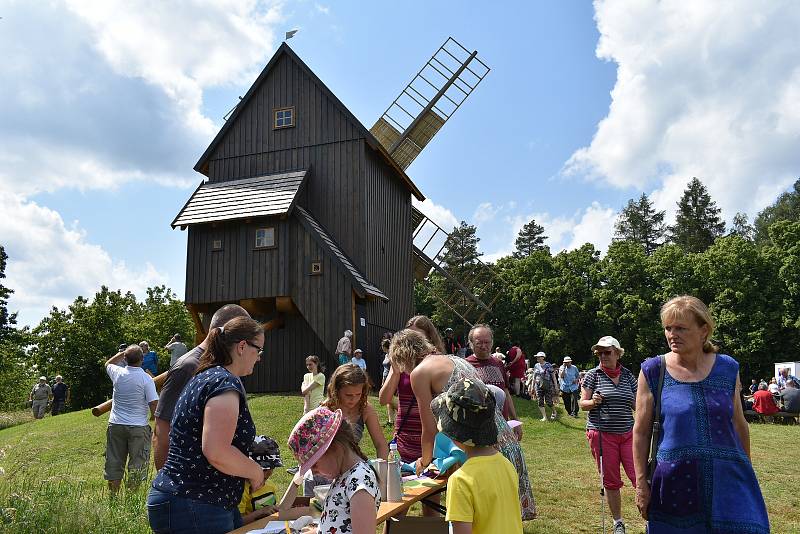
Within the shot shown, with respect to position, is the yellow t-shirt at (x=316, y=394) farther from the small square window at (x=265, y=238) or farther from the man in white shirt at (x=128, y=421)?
the small square window at (x=265, y=238)

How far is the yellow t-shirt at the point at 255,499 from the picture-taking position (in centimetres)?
355

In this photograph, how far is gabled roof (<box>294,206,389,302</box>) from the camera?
17.7 m

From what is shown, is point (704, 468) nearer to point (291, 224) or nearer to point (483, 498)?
point (483, 498)

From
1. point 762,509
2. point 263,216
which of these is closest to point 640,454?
point 762,509

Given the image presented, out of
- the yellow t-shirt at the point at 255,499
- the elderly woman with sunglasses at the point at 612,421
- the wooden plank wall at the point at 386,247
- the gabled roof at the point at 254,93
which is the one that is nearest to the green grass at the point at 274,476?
the elderly woman with sunglasses at the point at 612,421

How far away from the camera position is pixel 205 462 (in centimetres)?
309

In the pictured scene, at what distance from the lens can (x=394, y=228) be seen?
22.8 metres

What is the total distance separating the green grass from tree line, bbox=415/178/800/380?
60.4 ft

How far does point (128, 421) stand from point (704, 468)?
6.56m

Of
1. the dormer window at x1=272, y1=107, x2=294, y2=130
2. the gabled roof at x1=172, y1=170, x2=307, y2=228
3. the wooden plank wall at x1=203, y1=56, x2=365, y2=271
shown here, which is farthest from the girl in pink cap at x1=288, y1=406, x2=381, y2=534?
the dormer window at x1=272, y1=107, x2=294, y2=130

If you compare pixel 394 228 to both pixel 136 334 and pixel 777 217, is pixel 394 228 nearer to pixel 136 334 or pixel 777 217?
pixel 136 334

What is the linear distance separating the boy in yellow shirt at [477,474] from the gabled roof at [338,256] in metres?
14.5

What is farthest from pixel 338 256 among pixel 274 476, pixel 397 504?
pixel 397 504

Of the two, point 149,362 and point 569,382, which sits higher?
point 149,362
